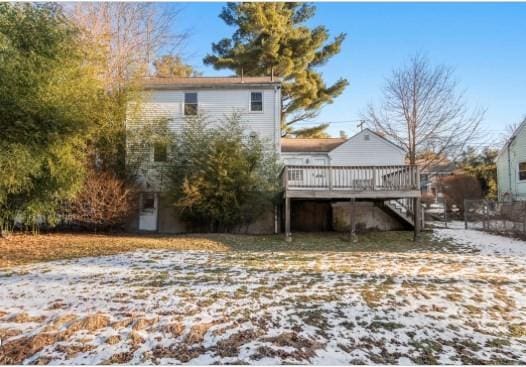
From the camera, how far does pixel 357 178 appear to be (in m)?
10.6

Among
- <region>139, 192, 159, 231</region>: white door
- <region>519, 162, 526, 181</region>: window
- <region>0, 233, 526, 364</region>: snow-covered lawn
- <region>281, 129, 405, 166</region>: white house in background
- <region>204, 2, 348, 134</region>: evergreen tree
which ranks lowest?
<region>0, 233, 526, 364</region>: snow-covered lawn

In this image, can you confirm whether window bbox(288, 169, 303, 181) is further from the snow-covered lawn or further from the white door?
the white door

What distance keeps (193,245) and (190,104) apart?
7.18 m

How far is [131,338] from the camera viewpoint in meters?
3.49

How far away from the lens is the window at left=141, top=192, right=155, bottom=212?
13515 mm

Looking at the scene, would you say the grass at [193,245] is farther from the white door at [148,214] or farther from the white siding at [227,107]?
the white siding at [227,107]

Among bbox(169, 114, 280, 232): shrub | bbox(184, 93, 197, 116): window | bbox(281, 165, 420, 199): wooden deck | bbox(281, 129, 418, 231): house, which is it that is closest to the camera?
bbox(281, 165, 420, 199): wooden deck

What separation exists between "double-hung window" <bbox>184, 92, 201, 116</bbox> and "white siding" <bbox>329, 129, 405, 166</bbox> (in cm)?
691

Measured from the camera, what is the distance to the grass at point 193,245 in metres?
7.65

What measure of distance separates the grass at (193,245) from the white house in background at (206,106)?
340 centimetres

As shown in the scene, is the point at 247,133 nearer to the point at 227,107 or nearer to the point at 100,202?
the point at 227,107

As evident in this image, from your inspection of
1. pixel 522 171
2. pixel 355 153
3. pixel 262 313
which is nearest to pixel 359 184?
pixel 355 153

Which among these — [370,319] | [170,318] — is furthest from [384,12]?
[170,318]

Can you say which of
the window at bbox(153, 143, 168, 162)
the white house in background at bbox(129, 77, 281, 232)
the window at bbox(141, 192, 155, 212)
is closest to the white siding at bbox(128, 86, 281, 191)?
the white house in background at bbox(129, 77, 281, 232)
